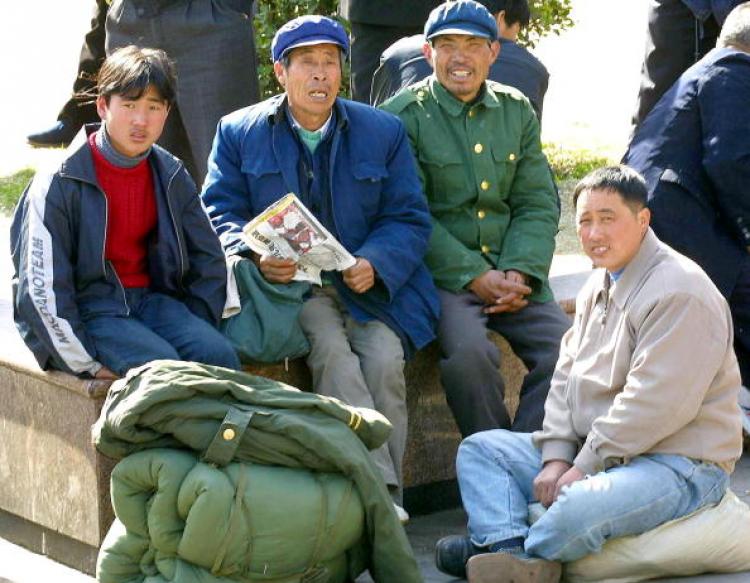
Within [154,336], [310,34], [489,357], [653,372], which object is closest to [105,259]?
[154,336]

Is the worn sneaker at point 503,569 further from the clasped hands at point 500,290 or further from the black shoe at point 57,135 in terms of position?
the black shoe at point 57,135

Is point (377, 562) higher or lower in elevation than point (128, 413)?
lower

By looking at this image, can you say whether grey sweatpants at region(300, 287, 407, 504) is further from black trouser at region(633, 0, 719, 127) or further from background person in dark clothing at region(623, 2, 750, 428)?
black trouser at region(633, 0, 719, 127)

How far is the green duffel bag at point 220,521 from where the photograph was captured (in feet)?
16.5

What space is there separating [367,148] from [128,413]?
156 cm

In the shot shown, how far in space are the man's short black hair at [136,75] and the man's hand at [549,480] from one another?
63.2 inches

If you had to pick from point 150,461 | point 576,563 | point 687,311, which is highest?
point 687,311

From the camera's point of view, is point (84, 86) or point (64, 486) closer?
point (64, 486)

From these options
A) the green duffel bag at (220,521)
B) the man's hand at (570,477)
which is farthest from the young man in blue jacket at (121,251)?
the man's hand at (570,477)

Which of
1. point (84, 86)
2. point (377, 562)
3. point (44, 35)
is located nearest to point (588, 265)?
point (377, 562)

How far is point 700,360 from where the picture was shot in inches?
208

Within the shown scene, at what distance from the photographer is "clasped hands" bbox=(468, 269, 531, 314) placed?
20.7ft

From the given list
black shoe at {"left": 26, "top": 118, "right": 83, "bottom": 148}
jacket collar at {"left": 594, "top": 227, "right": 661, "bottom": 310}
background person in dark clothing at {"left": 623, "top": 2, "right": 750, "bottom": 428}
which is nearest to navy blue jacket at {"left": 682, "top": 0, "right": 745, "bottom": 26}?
background person in dark clothing at {"left": 623, "top": 2, "right": 750, "bottom": 428}

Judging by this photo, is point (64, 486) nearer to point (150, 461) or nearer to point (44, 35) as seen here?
point (150, 461)
